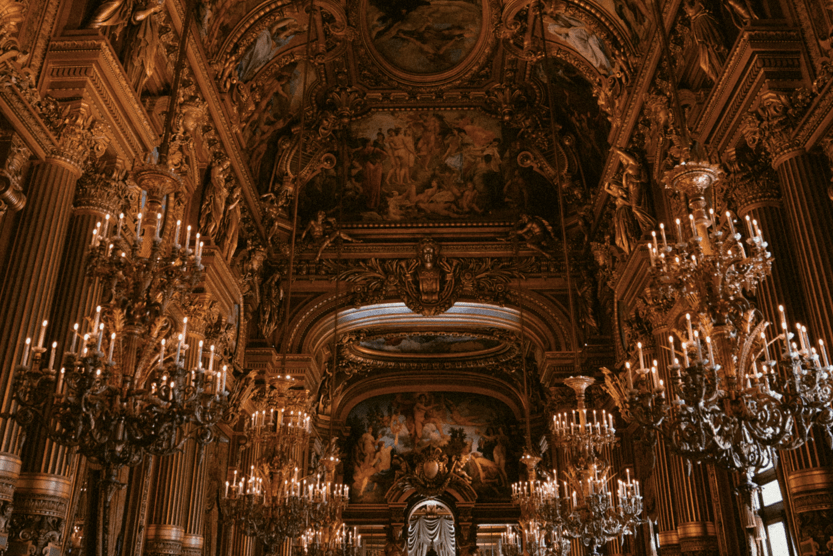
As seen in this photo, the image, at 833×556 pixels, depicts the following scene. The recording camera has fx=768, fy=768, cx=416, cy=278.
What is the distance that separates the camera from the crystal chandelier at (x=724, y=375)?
5.08m

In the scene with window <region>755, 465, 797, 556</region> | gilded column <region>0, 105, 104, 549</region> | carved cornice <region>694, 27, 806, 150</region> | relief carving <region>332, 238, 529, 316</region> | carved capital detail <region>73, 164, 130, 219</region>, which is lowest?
window <region>755, 465, 797, 556</region>

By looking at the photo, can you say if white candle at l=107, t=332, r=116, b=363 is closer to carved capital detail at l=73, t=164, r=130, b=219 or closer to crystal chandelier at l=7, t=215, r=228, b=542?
crystal chandelier at l=7, t=215, r=228, b=542

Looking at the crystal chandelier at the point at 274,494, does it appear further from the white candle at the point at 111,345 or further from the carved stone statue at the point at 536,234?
the carved stone statue at the point at 536,234

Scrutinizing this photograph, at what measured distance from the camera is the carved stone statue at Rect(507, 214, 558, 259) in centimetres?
1620

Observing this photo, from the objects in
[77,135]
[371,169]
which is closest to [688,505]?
[77,135]

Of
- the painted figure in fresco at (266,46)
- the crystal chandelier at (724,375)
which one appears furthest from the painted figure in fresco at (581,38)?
the crystal chandelier at (724,375)

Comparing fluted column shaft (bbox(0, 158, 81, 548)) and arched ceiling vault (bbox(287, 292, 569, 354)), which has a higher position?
arched ceiling vault (bbox(287, 292, 569, 354))

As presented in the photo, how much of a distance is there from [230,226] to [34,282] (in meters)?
5.87

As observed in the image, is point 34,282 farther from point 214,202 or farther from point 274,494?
point 214,202

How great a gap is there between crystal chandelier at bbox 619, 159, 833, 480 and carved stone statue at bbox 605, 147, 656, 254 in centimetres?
515

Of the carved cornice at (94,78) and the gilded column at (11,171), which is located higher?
the carved cornice at (94,78)

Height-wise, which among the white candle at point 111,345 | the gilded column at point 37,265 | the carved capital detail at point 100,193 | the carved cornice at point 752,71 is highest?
the carved cornice at point 752,71

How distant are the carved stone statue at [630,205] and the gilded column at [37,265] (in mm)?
7243

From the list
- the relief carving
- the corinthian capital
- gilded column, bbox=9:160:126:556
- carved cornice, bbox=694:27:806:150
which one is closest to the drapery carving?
the relief carving
